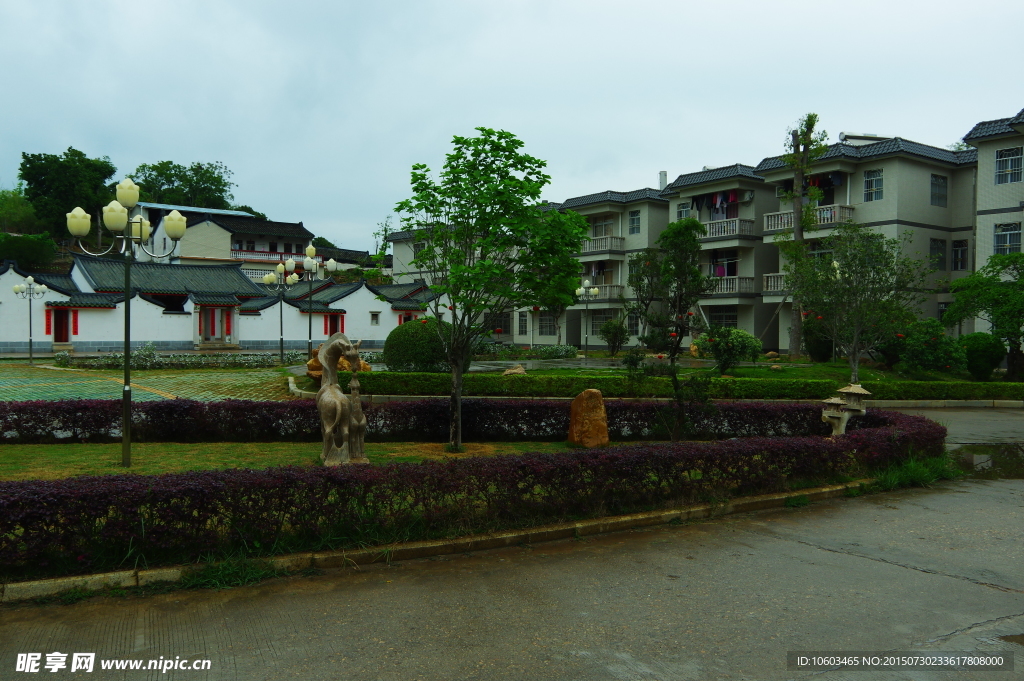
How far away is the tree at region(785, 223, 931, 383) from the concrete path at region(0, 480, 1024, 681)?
14.4m

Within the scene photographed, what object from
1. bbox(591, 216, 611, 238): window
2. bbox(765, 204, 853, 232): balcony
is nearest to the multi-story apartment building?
bbox(765, 204, 853, 232): balcony

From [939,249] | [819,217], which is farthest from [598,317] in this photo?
[939,249]

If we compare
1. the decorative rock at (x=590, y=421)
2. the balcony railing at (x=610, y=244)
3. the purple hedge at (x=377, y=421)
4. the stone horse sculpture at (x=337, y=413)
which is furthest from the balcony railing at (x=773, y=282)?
the stone horse sculpture at (x=337, y=413)

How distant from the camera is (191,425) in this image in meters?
11.8

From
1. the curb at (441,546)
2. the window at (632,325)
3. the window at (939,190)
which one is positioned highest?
the window at (939,190)

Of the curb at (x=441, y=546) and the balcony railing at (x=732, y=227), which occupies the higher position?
the balcony railing at (x=732, y=227)

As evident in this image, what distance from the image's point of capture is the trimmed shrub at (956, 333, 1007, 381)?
23.0 metres

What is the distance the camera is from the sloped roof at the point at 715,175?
116ft

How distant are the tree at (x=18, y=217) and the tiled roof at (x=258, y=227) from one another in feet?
49.1

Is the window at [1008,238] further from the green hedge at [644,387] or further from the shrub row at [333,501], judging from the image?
the shrub row at [333,501]

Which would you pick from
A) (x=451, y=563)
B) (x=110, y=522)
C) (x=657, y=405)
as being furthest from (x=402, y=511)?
(x=657, y=405)

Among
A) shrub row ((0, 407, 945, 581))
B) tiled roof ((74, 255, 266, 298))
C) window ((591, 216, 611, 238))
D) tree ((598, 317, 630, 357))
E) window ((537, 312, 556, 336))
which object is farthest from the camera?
window ((537, 312, 556, 336))

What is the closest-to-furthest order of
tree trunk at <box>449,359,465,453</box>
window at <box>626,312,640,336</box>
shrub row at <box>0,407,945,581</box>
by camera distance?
shrub row at <box>0,407,945,581</box>, tree trunk at <box>449,359,465,453</box>, window at <box>626,312,640,336</box>

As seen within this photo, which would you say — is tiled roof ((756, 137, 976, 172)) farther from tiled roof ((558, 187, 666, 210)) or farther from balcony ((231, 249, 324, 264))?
balcony ((231, 249, 324, 264))
